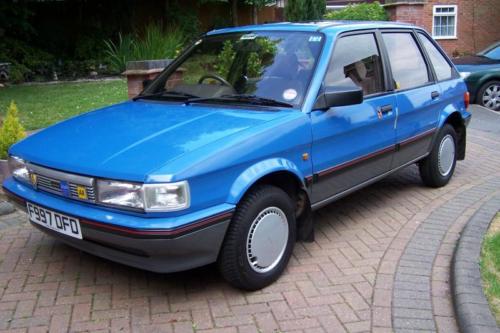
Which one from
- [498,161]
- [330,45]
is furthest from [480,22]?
[330,45]

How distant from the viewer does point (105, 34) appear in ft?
64.2

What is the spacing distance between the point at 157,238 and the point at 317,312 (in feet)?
3.75

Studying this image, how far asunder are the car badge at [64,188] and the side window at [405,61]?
3.07 metres

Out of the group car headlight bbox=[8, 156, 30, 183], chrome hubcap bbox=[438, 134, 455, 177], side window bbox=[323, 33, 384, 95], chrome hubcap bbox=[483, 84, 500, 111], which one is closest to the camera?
car headlight bbox=[8, 156, 30, 183]

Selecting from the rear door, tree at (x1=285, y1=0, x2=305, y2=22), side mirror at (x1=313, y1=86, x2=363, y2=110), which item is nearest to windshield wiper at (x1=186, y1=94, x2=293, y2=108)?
side mirror at (x1=313, y1=86, x2=363, y2=110)

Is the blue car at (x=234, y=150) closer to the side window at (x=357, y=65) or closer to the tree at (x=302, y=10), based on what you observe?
the side window at (x=357, y=65)

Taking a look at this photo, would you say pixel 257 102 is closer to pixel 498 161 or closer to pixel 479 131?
pixel 498 161

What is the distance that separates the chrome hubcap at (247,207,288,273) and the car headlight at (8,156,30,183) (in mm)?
1616

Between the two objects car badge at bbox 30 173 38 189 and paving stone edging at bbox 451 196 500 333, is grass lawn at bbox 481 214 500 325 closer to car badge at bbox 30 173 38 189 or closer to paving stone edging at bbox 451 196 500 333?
paving stone edging at bbox 451 196 500 333

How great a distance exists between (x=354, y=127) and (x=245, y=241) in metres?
1.44

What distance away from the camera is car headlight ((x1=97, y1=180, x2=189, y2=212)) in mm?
3027

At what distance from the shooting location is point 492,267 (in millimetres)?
3844

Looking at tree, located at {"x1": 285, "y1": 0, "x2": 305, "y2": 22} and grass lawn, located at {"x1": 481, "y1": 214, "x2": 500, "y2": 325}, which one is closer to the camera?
grass lawn, located at {"x1": 481, "y1": 214, "x2": 500, "y2": 325}

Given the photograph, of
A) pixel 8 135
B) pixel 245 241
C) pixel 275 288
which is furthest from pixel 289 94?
pixel 8 135
